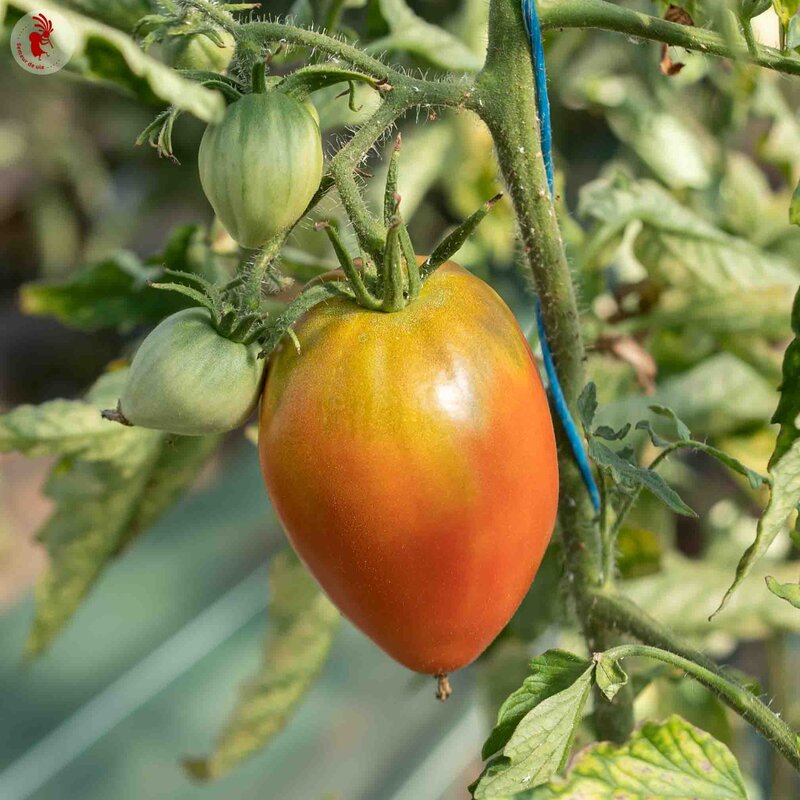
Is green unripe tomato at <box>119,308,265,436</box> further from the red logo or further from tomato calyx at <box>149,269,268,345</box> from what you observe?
the red logo

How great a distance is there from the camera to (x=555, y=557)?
87 cm

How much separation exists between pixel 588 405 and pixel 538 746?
18 centimetres

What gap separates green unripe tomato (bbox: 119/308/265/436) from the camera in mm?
507

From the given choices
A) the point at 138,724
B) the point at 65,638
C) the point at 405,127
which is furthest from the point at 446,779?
the point at 405,127

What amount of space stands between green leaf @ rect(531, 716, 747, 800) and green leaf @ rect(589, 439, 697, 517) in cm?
12

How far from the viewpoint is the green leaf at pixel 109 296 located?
32.4 inches

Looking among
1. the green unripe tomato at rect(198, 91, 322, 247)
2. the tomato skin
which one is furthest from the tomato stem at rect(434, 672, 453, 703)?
the green unripe tomato at rect(198, 91, 322, 247)

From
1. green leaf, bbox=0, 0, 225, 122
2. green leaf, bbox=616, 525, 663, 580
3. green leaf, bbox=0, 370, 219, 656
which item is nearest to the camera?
green leaf, bbox=0, 0, 225, 122

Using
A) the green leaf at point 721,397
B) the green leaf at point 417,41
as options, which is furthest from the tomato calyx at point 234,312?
the green leaf at point 721,397

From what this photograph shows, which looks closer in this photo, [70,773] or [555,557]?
[555,557]

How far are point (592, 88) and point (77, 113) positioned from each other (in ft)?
5.65

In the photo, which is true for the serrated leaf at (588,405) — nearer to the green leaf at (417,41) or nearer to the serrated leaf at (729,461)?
the serrated leaf at (729,461)

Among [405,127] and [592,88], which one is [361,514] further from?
[405,127]

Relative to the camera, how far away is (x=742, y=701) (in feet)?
1.85
